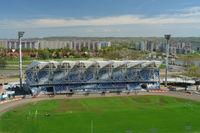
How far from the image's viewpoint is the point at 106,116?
131ft

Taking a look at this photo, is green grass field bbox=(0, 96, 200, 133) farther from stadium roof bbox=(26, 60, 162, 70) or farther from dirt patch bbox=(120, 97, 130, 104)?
stadium roof bbox=(26, 60, 162, 70)

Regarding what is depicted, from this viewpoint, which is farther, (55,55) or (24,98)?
(55,55)

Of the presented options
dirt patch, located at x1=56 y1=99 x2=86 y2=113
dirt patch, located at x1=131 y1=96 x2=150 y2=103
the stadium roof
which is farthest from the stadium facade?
dirt patch, located at x1=56 y1=99 x2=86 y2=113

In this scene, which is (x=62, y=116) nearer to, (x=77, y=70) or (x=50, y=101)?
(x=50, y=101)

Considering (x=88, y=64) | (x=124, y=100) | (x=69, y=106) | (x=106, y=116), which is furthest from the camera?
(x=88, y=64)

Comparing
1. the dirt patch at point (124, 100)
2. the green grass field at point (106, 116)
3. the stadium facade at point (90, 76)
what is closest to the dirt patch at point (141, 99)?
the green grass field at point (106, 116)

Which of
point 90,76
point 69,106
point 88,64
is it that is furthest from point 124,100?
point 88,64

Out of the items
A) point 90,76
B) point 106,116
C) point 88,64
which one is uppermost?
point 88,64

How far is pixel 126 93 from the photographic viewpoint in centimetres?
5891

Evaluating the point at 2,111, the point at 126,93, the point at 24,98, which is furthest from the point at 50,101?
the point at 126,93

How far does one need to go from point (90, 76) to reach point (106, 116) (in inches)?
876

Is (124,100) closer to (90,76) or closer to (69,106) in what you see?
(90,76)

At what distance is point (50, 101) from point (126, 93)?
21.6 meters

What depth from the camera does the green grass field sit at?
111ft
